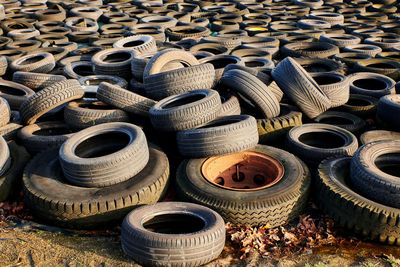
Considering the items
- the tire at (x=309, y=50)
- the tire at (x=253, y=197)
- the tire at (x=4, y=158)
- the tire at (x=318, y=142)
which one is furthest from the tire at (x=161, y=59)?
the tire at (x=309, y=50)

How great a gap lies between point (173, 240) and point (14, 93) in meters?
6.61

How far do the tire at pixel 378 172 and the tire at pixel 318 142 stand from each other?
0.62 meters

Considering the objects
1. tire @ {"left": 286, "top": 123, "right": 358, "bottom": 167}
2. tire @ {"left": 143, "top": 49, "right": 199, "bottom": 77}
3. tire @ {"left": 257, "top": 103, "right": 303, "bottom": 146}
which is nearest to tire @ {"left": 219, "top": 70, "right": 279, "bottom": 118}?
tire @ {"left": 257, "top": 103, "right": 303, "bottom": 146}

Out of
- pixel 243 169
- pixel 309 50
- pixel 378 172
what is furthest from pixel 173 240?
pixel 309 50

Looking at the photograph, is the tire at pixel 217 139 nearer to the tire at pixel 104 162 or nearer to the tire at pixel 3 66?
the tire at pixel 104 162

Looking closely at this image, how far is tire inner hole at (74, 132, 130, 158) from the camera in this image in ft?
23.0

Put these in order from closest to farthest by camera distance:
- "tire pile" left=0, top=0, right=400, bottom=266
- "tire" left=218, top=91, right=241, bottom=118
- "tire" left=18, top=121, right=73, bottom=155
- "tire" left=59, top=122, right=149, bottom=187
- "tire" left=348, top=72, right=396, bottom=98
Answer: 1. "tire pile" left=0, top=0, right=400, bottom=266
2. "tire" left=59, top=122, right=149, bottom=187
3. "tire" left=18, top=121, right=73, bottom=155
4. "tire" left=218, top=91, right=241, bottom=118
5. "tire" left=348, top=72, right=396, bottom=98

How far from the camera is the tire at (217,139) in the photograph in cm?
621

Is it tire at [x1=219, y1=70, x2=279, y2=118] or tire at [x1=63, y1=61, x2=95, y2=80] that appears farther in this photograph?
tire at [x1=63, y1=61, x2=95, y2=80]

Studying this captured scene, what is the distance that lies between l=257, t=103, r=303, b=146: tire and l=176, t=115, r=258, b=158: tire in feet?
3.34

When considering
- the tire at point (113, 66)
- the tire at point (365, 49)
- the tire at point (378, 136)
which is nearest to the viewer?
the tire at point (378, 136)

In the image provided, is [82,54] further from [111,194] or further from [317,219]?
[317,219]

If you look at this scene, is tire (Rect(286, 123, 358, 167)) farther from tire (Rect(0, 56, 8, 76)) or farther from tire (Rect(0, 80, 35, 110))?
tire (Rect(0, 56, 8, 76))

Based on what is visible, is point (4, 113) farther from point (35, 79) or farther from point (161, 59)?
point (161, 59)
